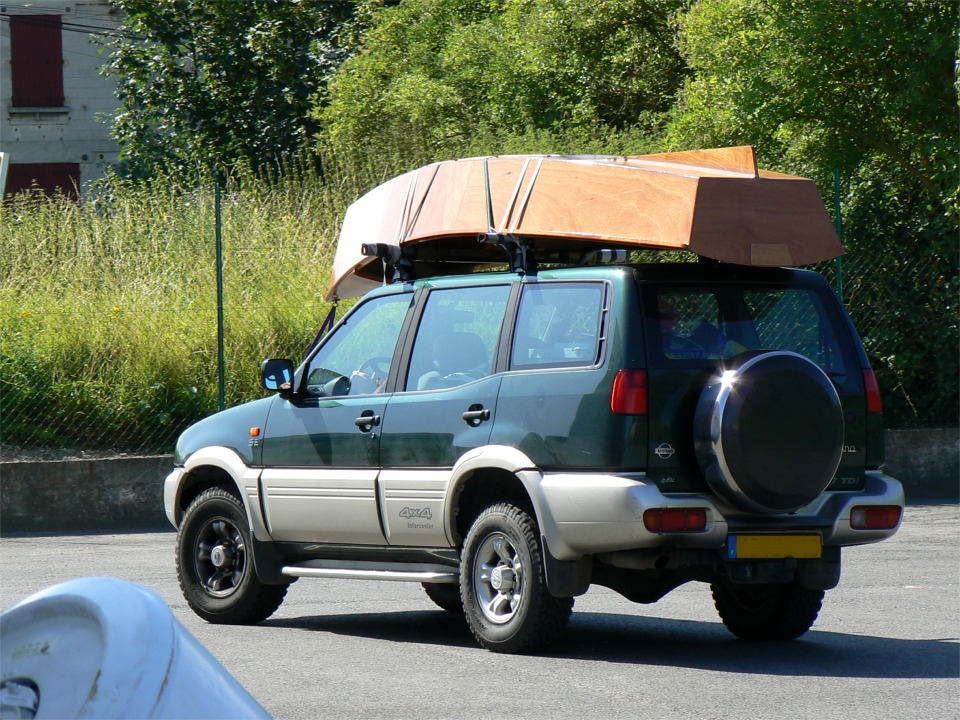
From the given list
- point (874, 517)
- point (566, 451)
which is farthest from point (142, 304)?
point (874, 517)

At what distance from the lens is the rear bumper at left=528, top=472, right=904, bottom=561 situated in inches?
267

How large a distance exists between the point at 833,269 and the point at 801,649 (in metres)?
8.61

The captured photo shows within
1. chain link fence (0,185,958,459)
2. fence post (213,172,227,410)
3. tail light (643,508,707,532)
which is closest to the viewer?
tail light (643,508,707,532)

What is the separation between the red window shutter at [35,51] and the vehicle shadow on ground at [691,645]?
28617mm

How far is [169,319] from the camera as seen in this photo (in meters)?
16.0

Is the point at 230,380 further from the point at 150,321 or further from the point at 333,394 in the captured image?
the point at 333,394

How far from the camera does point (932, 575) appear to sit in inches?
404

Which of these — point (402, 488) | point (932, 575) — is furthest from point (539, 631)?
point (932, 575)

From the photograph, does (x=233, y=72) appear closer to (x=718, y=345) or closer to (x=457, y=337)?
(x=457, y=337)

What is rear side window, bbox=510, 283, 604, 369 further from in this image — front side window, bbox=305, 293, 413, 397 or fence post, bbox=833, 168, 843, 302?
fence post, bbox=833, 168, 843, 302

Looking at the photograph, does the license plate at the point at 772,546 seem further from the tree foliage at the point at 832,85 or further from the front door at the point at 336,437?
the tree foliage at the point at 832,85

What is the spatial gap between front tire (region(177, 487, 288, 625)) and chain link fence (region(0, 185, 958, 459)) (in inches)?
247

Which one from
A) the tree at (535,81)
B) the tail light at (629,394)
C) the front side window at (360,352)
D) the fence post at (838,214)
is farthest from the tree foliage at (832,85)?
the tail light at (629,394)

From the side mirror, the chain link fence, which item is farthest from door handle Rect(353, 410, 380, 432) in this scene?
the chain link fence
